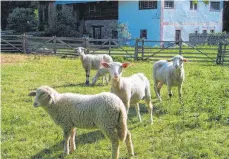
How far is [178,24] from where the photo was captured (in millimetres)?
31984

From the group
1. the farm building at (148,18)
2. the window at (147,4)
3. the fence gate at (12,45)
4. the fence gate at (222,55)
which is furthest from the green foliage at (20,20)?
the fence gate at (222,55)

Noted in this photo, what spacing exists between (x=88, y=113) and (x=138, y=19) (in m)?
27.4

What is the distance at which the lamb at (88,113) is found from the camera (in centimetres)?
532

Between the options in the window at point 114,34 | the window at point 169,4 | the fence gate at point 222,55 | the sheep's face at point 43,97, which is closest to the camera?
the sheep's face at point 43,97

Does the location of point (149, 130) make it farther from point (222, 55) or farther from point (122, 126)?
point (222, 55)

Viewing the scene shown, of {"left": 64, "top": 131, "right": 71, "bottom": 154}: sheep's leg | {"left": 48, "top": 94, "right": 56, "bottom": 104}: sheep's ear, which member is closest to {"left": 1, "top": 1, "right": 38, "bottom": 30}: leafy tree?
{"left": 48, "top": 94, "right": 56, "bottom": 104}: sheep's ear

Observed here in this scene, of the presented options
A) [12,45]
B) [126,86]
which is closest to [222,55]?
[126,86]

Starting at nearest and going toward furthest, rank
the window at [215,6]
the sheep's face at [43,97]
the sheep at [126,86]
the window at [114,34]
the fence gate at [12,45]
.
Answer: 1. the sheep's face at [43,97]
2. the sheep at [126,86]
3. the fence gate at [12,45]
4. the window at [114,34]
5. the window at [215,6]

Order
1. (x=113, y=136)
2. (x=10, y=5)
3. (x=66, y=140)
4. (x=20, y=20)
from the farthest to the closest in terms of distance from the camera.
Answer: (x=10, y=5) → (x=20, y=20) → (x=66, y=140) → (x=113, y=136)

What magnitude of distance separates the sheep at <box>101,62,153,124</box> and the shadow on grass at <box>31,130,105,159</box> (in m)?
0.88

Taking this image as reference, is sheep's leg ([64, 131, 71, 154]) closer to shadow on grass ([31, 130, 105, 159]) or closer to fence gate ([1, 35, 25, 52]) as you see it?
shadow on grass ([31, 130, 105, 159])

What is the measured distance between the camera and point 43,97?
18.9ft

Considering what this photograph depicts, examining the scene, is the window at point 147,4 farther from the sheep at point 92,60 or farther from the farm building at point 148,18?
the sheep at point 92,60

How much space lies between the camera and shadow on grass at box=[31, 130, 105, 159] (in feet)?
19.4
